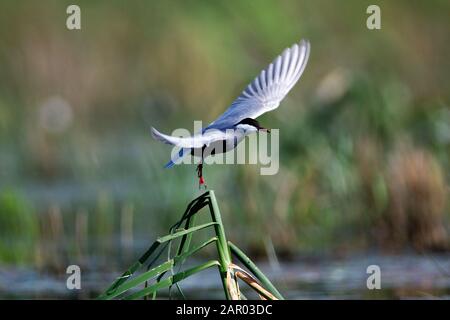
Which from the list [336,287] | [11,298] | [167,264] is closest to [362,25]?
[336,287]

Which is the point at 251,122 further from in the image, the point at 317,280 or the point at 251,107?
the point at 317,280

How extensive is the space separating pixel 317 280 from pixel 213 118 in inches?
115

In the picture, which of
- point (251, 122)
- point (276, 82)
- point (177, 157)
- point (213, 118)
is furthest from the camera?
point (213, 118)

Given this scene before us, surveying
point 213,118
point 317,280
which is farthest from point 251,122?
point 213,118

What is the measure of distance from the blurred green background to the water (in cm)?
11

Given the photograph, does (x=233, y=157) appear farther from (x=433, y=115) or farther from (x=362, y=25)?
(x=362, y=25)

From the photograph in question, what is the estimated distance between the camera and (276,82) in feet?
18.7

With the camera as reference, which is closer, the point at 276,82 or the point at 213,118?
the point at 276,82

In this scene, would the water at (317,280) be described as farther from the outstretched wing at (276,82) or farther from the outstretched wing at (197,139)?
the outstretched wing at (197,139)

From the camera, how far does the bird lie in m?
4.74

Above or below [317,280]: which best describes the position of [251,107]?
above

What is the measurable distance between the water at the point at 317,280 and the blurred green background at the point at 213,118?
11 centimetres

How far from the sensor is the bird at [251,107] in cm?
474

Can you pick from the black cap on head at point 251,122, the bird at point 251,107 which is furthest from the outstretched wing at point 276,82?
the black cap on head at point 251,122
